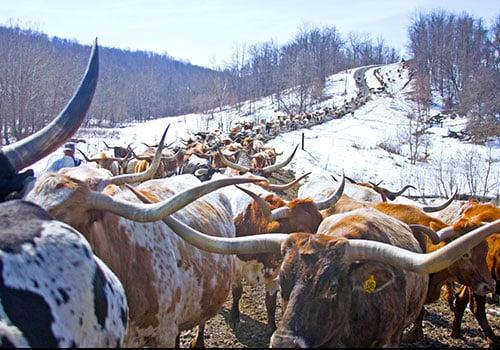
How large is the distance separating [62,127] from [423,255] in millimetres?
2595

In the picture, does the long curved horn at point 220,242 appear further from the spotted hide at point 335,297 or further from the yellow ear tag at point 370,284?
the yellow ear tag at point 370,284

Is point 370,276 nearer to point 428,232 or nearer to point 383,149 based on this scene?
point 428,232

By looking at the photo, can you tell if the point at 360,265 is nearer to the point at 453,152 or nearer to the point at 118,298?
the point at 118,298

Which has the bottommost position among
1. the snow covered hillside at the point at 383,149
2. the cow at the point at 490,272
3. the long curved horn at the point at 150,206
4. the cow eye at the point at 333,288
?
the snow covered hillside at the point at 383,149

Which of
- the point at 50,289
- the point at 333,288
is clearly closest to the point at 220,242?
the point at 333,288

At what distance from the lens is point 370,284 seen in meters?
3.39

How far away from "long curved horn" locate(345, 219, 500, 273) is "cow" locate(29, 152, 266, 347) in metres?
0.96

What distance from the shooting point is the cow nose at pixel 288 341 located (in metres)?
2.95

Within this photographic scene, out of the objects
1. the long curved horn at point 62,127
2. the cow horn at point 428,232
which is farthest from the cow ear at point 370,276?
the long curved horn at point 62,127

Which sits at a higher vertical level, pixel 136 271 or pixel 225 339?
pixel 136 271

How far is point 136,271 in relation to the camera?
3699 millimetres

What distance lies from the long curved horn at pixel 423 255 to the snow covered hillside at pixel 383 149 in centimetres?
754

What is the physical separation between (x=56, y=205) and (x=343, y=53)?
397 ft

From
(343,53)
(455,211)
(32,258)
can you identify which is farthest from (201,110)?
(32,258)
